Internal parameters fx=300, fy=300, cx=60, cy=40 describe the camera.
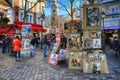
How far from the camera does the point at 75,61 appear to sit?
1436 cm

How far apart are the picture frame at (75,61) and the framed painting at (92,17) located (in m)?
1.48

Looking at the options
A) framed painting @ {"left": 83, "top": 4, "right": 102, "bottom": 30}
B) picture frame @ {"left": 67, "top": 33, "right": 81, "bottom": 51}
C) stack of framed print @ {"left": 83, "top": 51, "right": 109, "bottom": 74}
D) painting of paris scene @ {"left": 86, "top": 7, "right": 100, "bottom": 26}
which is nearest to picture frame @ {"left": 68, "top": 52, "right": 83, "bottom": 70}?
picture frame @ {"left": 67, "top": 33, "right": 81, "bottom": 51}

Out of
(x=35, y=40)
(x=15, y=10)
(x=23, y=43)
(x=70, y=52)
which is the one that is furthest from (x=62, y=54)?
(x=15, y=10)

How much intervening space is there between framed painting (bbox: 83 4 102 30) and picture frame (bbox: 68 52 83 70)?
148 cm

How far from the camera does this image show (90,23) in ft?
44.4

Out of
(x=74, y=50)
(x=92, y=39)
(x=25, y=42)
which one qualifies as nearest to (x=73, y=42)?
(x=74, y=50)

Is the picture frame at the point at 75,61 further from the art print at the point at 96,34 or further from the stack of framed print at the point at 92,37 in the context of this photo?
the art print at the point at 96,34

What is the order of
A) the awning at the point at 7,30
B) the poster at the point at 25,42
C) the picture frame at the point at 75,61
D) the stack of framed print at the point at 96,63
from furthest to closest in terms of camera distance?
the awning at the point at 7,30, the poster at the point at 25,42, the picture frame at the point at 75,61, the stack of framed print at the point at 96,63

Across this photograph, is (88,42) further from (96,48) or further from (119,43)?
(119,43)

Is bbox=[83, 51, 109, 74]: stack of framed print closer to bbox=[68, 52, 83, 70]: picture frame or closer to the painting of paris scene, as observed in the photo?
bbox=[68, 52, 83, 70]: picture frame

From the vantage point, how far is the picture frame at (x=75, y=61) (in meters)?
14.2

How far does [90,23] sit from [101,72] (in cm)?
225

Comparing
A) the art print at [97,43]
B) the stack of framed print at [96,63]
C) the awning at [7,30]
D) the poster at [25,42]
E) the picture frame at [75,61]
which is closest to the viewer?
the stack of framed print at [96,63]

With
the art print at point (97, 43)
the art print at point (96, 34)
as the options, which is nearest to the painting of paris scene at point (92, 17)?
the art print at point (96, 34)
